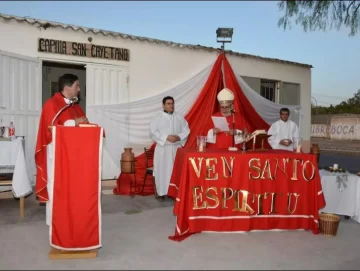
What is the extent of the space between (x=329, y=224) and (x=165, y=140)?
3032 millimetres

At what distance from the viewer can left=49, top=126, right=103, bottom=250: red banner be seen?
11.4 feet

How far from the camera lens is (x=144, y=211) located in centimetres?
556

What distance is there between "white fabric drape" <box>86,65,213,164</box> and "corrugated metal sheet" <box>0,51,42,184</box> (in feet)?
3.16

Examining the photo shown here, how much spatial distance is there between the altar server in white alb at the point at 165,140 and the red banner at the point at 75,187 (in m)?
2.94

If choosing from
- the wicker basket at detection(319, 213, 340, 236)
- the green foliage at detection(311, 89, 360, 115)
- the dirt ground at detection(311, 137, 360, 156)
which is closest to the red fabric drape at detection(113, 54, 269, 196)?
the wicker basket at detection(319, 213, 340, 236)

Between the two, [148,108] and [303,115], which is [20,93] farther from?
[303,115]

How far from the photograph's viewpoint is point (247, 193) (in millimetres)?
4395

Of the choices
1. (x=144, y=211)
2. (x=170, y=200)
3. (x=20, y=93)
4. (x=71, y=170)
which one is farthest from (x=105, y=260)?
(x=20, y=93)

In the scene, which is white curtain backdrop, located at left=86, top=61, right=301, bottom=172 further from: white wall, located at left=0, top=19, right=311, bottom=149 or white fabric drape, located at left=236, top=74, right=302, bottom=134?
white wall, located at left=0, top=19, right=311, bottom=149

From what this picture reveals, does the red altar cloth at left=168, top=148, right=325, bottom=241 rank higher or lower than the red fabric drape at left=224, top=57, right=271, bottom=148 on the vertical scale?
lower

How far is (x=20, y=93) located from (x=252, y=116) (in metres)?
4.71

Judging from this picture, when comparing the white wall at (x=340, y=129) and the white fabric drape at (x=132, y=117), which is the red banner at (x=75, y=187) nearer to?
the white fabric drape at (x=132, y=117)

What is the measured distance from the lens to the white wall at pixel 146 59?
6477mm

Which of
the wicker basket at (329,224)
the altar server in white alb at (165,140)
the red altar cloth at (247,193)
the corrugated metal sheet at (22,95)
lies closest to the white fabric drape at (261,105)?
the altar server in white alb at (165,140)
